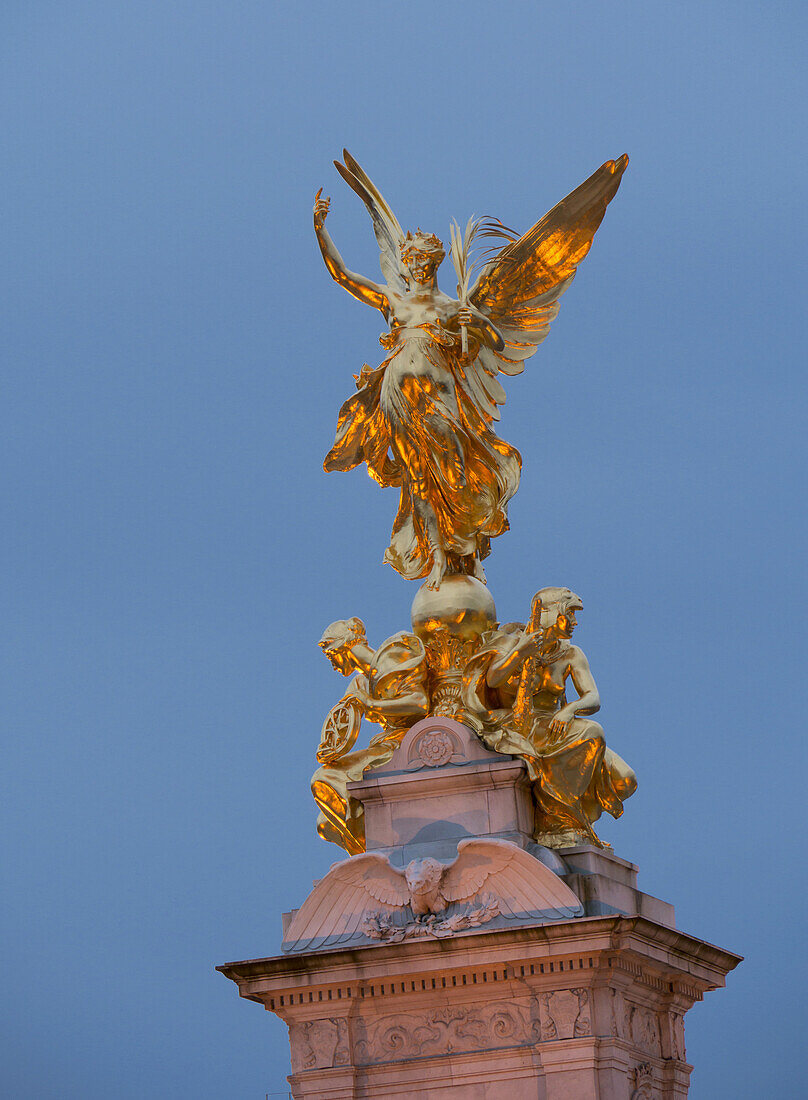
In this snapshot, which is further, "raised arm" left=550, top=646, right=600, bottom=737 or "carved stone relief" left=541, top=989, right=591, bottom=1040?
"raised arm" left=550, top=646, right=600, bottom=737

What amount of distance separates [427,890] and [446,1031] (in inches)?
41.7

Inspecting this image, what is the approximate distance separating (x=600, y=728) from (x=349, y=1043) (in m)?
3.08

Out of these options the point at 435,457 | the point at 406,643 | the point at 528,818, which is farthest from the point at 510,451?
the point at 528,818

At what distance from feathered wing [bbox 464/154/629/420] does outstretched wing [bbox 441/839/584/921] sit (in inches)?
154

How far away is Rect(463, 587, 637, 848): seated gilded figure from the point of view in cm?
1897

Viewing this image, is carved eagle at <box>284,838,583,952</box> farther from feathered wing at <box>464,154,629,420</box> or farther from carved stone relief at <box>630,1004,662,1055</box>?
feathered wing at <box>464,154,629,420</box>

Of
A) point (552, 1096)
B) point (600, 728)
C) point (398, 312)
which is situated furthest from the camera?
point (398, 312)

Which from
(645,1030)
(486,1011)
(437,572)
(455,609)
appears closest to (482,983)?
(486,1011)

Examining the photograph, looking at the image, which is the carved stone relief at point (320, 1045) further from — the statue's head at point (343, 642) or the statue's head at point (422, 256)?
the statue's head at point (422, 256)

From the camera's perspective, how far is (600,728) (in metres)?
19.1

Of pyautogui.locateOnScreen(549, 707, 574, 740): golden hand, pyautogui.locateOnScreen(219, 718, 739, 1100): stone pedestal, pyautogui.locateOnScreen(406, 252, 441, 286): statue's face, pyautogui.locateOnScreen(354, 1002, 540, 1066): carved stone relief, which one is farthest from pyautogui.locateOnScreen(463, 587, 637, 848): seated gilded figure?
pyautogui.locateOnScreen(406, 252, 441, 286): statue's face

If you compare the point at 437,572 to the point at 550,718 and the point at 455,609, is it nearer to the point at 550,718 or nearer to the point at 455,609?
the point at 455,609

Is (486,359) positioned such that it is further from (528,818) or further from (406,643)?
(528,818)

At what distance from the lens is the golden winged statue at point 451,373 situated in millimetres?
20062
